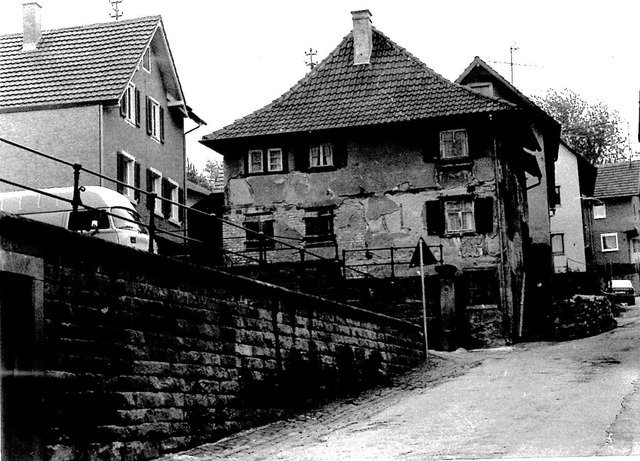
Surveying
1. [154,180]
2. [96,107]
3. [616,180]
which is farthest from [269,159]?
[616,180]

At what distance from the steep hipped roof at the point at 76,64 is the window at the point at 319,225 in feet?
32.1

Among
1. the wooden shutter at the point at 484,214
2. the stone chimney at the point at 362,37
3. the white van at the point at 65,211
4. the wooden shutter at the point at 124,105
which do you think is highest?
the stone chimney at the point at 362,37

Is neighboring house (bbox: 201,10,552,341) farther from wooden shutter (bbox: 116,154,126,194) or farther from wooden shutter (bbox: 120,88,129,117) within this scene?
wooden shutter (bbox: 120,88,129,117)

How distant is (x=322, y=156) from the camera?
3416cm

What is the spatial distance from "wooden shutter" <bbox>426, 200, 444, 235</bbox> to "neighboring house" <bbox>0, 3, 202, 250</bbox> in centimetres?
736

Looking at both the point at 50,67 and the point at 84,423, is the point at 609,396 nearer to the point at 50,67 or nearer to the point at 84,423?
the point at 84,423

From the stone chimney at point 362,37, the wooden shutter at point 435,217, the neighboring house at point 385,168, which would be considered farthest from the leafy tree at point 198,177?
the wooden shutter at point 435,217

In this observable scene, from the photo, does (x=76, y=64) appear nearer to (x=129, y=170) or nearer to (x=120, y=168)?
(x=120, y=168)

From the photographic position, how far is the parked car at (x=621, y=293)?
151ft

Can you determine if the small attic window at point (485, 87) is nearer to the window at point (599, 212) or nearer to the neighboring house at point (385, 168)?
the neighboring house at point (385, 168)

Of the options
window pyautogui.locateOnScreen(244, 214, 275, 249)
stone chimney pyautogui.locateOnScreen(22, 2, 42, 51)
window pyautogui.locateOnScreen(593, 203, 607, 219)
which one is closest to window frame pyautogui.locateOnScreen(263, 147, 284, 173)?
window pyautogui.locateOnScreen(244, 214, 275, 249)

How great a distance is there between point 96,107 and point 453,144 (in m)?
12.0

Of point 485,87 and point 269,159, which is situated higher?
point 485,87

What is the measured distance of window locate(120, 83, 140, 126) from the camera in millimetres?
28469
